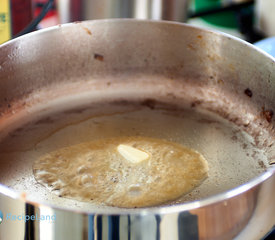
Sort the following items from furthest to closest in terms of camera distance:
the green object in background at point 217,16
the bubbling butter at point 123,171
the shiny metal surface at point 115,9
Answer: the green object in background at point 217,16 < the shiny metal surface at point 115,9 < the bubbling butter at point 123,171

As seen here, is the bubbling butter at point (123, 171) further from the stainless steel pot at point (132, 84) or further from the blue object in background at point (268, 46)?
the blue object in background at point (268, 46)

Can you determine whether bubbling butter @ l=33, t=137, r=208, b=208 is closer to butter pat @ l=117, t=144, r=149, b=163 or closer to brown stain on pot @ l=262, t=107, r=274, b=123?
butter pat @ l=117, t=144, r=149, b=163

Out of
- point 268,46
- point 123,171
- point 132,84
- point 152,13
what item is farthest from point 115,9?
point 123,171

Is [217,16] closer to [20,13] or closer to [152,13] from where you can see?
[152,13]

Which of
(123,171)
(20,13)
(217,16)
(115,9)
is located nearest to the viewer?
(123,171)

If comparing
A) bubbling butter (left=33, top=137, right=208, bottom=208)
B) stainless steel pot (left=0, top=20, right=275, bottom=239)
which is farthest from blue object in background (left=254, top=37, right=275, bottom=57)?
bubbling butter (left=33, top=137, right=208, bottom=208)

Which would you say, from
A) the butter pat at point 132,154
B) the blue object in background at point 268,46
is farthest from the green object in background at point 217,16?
the butter pat at point 132,154

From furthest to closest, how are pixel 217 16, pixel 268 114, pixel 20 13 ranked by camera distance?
pixel 217 16 < pixel 20 13 < pixel 268 114

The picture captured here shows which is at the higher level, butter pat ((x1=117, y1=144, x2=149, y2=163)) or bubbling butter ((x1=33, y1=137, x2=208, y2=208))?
butter pat ((x1=117, y1=144, x2=149, y2=163))
